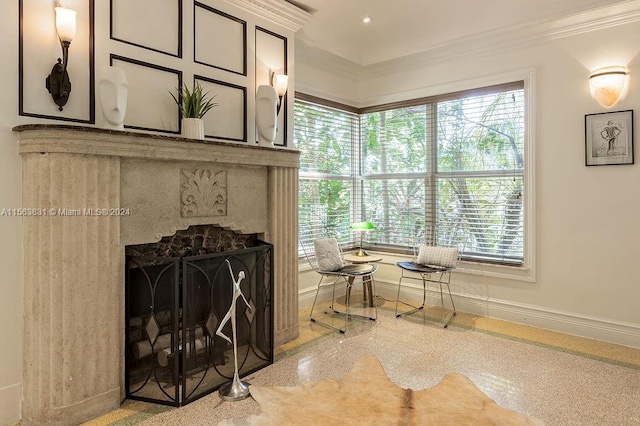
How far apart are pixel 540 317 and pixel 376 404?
2318 millimetres

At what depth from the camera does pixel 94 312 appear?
228 cm

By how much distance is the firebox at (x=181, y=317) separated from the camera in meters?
2.43

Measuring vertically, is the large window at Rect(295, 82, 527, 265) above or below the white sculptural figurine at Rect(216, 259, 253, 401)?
above

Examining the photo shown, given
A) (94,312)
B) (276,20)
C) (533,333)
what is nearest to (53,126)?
(94,312)

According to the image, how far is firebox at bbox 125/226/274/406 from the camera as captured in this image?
2.43 metres

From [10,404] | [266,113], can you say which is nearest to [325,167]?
[266,113]

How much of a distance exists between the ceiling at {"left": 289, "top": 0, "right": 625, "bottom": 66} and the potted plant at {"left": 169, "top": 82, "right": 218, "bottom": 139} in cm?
140

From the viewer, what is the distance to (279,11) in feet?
11.2

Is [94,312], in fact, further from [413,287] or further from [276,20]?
[413,287]

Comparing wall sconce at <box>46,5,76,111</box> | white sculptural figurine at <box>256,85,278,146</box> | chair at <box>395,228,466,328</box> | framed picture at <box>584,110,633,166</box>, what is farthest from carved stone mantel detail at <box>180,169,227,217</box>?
framed picture at <box>584,110,633,166</box>

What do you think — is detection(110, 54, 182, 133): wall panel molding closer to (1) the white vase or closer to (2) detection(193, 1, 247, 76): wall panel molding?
(1) the white vase

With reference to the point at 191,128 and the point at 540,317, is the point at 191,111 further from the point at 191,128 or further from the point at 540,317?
the point at 540,317

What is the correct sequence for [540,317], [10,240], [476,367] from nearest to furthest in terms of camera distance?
[10,240] → [476,367] → [540,317]

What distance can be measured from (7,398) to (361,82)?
464cm
